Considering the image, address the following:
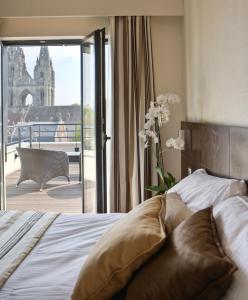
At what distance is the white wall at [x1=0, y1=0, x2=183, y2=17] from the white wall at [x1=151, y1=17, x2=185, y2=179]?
0.56 ft

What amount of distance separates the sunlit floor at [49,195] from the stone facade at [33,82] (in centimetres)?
123

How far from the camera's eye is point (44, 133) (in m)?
6.02

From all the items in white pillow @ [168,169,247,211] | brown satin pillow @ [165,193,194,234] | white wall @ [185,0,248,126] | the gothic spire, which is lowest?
brown satin pillow @ [165,193,194,234]

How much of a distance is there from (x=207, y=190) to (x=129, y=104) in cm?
198

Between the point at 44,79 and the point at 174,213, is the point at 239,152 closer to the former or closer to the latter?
the point at 174,213

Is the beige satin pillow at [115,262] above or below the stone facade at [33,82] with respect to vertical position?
below

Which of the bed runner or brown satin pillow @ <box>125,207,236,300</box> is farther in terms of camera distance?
the bed runner

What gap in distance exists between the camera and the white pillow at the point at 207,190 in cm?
172

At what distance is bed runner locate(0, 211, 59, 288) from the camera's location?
1.52 metres

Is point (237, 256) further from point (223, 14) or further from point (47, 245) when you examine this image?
point (223, 14)

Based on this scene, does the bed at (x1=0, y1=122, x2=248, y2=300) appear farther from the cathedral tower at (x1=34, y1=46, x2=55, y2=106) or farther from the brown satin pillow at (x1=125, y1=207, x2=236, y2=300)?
the cathedral tower at (x1=34, y1=46, x2=55, y2=106)

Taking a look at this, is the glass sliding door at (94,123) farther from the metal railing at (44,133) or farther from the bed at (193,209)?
the metal railing at (44,133)

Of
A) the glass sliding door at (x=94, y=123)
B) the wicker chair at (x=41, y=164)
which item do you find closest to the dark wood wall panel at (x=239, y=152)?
the glass sliding door at (x=94, y=123)

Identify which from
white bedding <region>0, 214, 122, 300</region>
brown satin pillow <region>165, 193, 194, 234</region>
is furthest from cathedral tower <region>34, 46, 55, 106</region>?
brown satin pillow <region>165, 193, 194, 234</region>
